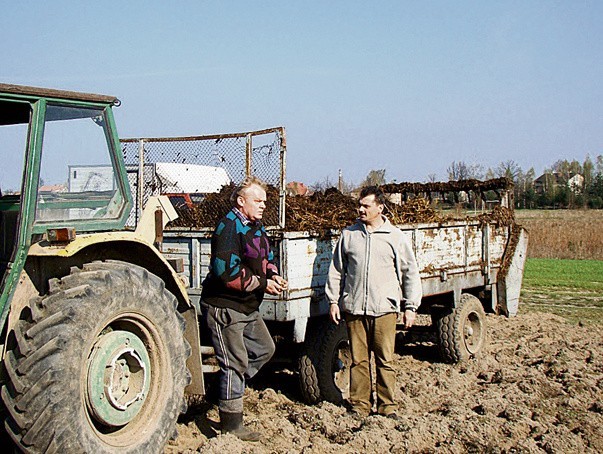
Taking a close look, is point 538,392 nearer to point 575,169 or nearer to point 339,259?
point 339,259

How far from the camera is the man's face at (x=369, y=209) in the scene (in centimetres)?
579

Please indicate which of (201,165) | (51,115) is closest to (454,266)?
(201,165)

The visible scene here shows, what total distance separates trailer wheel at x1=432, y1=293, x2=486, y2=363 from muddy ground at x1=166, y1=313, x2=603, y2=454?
0.16m

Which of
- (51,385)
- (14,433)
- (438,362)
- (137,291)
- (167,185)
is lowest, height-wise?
(438,362)

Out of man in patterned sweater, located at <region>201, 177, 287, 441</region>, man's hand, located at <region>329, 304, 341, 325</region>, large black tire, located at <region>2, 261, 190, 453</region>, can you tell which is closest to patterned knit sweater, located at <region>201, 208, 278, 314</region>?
man in patterned sweater, located at <region>201, 177, 287, 441</region>

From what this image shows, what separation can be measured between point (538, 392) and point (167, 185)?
4.19 m

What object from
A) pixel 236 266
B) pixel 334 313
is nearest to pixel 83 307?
pixel 236 266

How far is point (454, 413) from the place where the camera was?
5785 mm

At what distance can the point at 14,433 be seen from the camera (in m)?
3.37

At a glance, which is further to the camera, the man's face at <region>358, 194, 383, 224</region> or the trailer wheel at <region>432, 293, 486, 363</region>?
the trailer wheel at <region>432, 293, 486, 363</region>

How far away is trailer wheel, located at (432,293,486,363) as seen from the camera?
7926 mm

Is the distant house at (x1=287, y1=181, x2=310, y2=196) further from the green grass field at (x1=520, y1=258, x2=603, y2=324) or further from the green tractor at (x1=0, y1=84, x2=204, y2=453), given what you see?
the green grass field at (x1=520, y1=258, x2=603, y2=324)

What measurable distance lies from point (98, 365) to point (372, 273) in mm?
Result: 2579

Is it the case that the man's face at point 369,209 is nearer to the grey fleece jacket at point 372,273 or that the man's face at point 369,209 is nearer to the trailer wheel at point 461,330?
the grey fleece jacket at point 372,273
